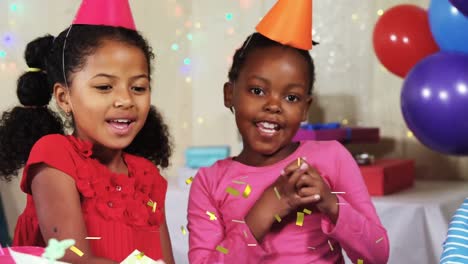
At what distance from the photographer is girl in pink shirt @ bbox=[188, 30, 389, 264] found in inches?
41.0

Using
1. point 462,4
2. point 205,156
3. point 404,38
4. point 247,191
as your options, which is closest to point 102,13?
point 247,191

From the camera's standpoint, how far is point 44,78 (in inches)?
43.3

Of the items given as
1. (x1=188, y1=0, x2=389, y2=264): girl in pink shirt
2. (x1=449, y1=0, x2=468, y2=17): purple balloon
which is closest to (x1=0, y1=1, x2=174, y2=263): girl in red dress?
(x1=188, y1=0, x2=389, y2=264): girl in pink shirt

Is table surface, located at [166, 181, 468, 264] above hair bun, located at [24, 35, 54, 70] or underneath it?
underneath

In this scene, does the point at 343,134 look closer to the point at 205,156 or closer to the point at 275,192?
the point at 205,156

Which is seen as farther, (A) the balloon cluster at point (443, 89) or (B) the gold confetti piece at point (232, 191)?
(A) the balloon cluster at point (443, 89)

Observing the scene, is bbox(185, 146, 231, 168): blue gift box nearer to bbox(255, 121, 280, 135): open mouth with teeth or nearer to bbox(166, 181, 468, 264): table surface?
bbox(166, 181, 468, 264): table surface

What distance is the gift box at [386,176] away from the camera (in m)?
1.94

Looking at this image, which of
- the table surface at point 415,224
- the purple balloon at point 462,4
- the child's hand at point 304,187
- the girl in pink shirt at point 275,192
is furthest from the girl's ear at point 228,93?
the table surface at point 415,224

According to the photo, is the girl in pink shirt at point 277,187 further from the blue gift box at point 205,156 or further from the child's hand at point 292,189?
the blue gift box at point 205,156

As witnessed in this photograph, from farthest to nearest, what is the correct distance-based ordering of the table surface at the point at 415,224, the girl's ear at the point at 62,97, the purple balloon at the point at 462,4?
the table surface at the point at 415,224 → the purple balloon at the point at 462,4 → the girl's ear at the point at 62,97

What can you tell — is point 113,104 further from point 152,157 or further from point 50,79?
point 152,157

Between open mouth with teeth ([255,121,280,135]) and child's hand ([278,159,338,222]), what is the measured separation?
10 cm

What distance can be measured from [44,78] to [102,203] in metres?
0.24
